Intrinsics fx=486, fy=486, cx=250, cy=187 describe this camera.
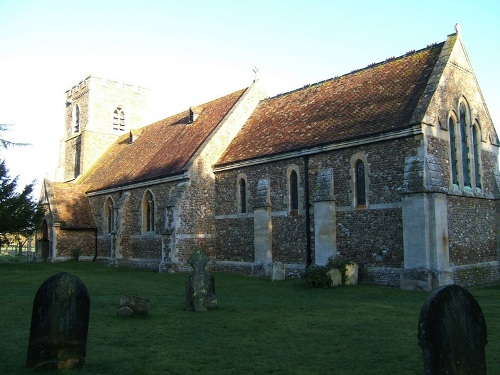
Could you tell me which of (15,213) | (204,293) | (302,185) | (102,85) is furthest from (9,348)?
(102,85)

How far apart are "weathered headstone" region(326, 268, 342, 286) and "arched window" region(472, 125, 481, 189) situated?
725 cm

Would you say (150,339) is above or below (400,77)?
below

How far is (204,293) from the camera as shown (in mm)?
12797

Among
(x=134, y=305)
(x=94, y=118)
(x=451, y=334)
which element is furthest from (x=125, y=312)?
(x=94, y=118)

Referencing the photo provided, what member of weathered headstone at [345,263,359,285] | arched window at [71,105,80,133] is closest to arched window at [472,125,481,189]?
weathered headstone at [345,263,359,285]

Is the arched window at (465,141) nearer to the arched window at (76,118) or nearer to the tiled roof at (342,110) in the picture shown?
the tiled roof at (342,110)

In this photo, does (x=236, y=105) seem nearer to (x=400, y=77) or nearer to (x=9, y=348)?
(x=400, y=77)

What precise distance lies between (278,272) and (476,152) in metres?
9.57

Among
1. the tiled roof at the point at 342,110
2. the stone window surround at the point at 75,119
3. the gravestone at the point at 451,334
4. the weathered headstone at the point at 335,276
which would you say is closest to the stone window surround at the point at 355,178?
the tiled roof at the point at 342,110

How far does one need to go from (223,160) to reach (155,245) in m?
6.42

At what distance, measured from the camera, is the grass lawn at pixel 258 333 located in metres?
7.49

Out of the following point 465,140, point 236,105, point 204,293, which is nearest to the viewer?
point 204,293

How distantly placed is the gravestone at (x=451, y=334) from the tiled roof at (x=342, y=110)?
11812mm

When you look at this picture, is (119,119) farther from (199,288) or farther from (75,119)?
(199,288)
